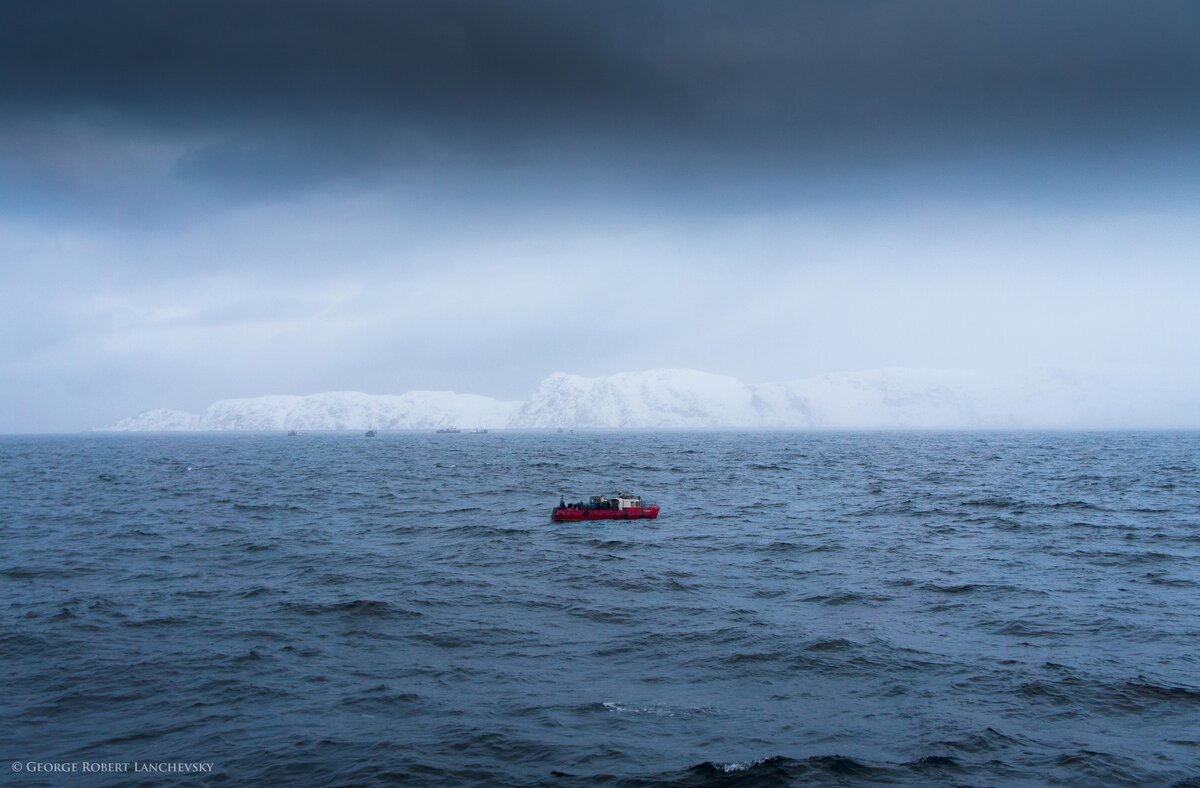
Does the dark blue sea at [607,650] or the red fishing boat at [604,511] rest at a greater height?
the red fishing boat at [604,511]

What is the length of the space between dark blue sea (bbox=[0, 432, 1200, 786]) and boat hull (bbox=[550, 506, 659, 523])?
1668 millimetres

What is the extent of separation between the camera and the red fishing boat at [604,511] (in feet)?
205

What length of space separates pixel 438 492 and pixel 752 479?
140ft

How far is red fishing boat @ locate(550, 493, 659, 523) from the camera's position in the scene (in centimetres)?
6253

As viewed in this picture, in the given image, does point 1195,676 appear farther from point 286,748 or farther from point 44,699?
point 44,699

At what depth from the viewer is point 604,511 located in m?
62.9

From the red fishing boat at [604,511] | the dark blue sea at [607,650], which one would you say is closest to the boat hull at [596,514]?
the red fishing boat at [604,511]

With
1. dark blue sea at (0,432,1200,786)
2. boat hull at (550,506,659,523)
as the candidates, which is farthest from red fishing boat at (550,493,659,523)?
dark blue sea at (0,432,1200,786)

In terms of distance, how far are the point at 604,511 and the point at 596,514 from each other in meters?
0.79

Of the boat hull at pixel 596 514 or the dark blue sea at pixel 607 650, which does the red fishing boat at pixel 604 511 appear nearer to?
the boat hull at pixel 596 514

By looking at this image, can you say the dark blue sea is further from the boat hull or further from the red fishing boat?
the red fishing boat

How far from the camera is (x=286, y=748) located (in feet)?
65.5

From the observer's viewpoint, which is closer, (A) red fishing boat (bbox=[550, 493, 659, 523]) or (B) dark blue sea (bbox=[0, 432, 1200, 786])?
(B) dark blue sea (bbox=[0, 432, 1200, 786])

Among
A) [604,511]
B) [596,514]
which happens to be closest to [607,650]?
[596,514]
